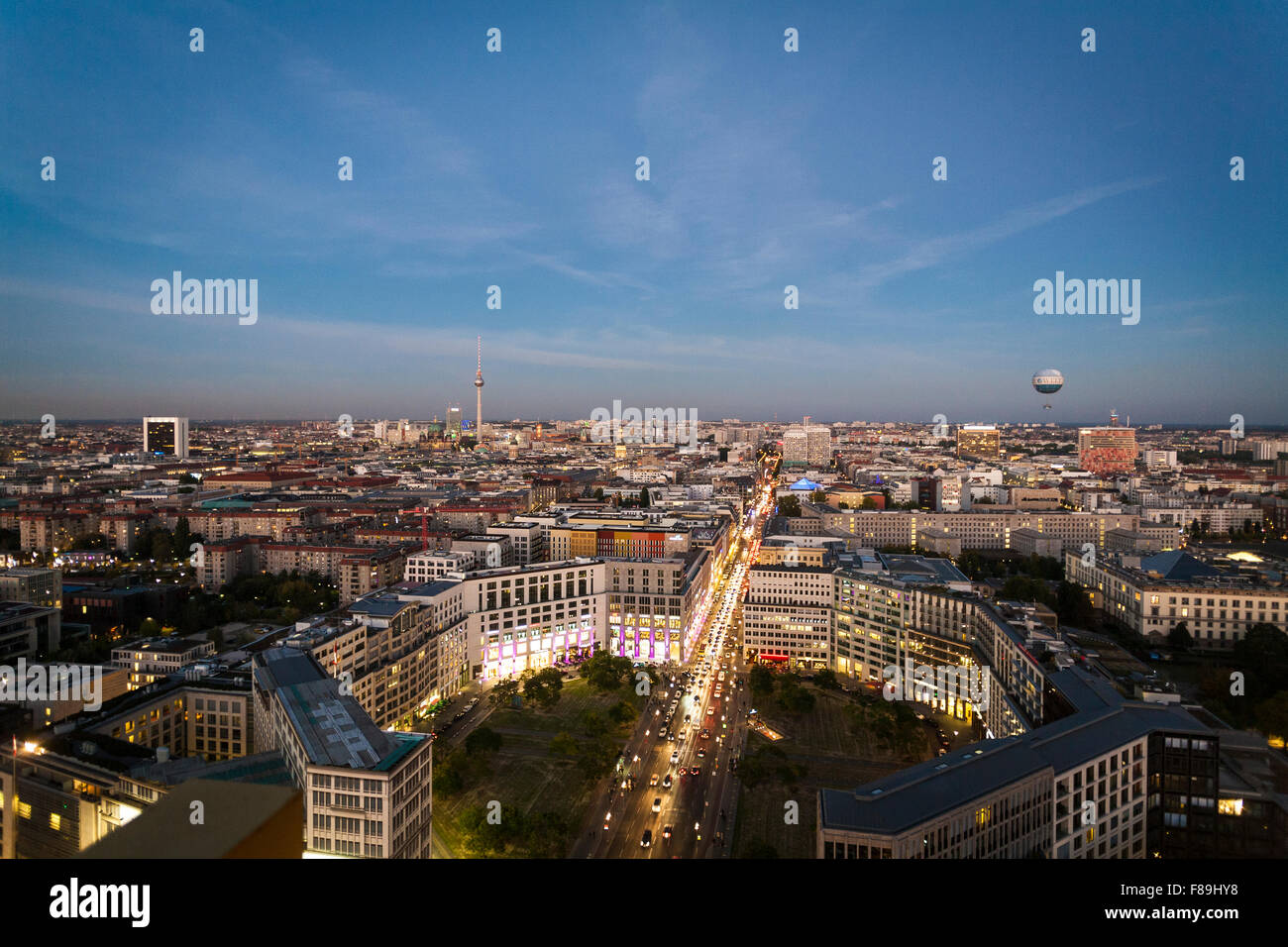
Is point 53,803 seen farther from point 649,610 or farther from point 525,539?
point 525,539

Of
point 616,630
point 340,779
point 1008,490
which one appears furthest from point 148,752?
point 1008,490

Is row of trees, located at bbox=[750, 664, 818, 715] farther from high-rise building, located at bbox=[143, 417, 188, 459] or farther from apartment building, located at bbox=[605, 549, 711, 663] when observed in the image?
high-rise building, located at bbox=[143, 417, 188, 459]

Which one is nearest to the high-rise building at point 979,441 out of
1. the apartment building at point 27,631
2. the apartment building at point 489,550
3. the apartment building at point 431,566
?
the apartment building at point 489,550

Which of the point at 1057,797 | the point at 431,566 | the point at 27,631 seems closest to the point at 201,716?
the point at 27,631

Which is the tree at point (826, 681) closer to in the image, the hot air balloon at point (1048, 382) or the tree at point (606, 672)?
the tree at point (606, 672)

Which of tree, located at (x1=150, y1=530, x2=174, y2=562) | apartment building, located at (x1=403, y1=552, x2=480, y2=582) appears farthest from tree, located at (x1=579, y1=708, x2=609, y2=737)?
tree, located at (x1=150, y1=530, x2=174, y2=562)
